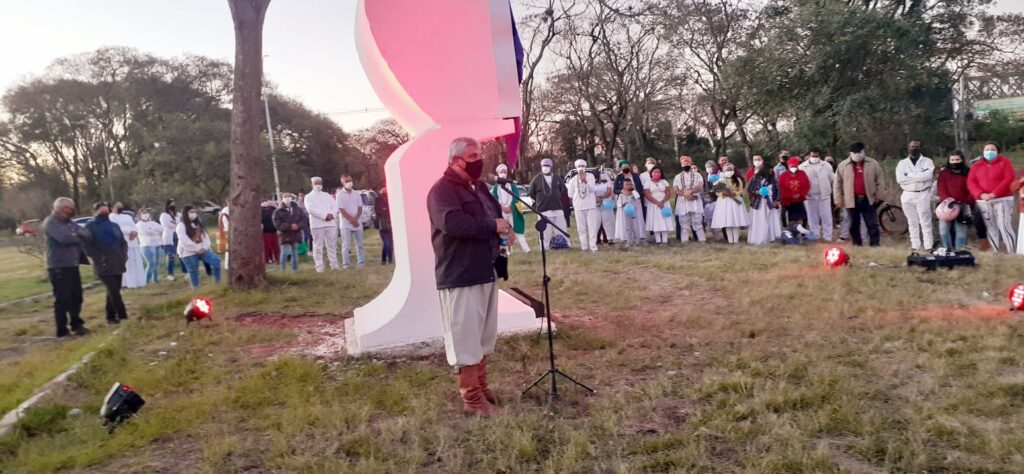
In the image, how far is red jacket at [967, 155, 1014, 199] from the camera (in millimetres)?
9430

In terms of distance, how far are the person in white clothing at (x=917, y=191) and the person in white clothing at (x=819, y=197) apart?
180cm

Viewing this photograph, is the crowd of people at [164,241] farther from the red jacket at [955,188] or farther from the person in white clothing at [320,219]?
the red jacket at [955,188]

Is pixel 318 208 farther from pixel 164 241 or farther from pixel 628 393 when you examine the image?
pixel 628 393

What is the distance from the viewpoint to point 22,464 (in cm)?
399

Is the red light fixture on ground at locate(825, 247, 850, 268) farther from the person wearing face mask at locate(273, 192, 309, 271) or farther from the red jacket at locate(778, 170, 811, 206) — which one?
the person wearing face mask at locate(273, 192, 309, 271)

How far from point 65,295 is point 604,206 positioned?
9.23 meters

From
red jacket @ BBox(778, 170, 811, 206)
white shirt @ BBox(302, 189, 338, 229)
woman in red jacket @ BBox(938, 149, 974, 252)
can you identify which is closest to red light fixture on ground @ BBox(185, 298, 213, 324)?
white shirt @ BBox(302, 189, 338, 229)

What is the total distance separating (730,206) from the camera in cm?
1280

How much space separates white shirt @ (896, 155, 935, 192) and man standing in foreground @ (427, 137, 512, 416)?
28.0 ft

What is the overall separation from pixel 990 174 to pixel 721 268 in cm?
416

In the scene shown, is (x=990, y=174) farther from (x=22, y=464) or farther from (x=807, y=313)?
(x=22, y=464)

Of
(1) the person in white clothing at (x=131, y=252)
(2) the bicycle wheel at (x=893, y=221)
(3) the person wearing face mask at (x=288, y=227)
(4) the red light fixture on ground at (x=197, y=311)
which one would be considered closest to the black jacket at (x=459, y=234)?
(4) the red light fixture on ground at (x=197, y=311)

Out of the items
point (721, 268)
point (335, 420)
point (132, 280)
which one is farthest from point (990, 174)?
point (132, 280)

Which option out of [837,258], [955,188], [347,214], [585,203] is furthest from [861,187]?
[347,214]
